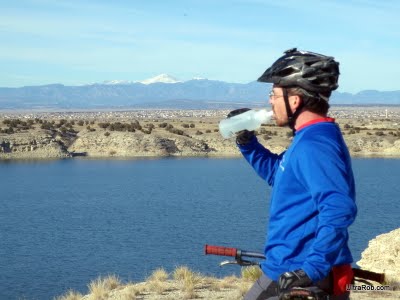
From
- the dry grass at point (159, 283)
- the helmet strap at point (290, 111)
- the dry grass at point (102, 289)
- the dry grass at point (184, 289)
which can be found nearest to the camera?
the helmet strap at point (290, 111)

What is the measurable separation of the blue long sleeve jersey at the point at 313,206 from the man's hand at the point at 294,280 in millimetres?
32

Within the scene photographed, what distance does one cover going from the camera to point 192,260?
67.7 feet

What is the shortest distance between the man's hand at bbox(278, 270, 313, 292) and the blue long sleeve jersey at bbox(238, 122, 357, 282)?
1.2 inches

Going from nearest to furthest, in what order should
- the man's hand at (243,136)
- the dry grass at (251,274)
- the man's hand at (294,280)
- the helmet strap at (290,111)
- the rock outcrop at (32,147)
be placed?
the man's hand at (294,280), the helmet strap at (290,111), the man's hand at (243,136), the dry grass at (251,274), the rock outcrop at (32,147)

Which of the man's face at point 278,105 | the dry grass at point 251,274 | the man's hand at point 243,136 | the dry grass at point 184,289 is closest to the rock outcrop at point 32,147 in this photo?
the dry grass at point 184,289

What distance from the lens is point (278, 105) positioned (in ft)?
12.1

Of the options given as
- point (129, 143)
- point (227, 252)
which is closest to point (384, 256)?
point (227, 252)

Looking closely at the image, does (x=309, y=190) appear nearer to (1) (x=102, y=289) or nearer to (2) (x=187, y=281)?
(2) (x=187, y=281)

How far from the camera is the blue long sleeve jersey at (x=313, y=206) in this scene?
10.8ft

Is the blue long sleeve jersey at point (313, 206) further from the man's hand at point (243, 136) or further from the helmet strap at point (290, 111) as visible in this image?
the man's hand at point (243, 136)

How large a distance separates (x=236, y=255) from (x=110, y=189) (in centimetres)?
3780

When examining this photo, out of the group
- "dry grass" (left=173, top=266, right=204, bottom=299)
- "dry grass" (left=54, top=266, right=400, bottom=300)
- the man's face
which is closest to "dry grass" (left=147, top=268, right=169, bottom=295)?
"dry grass" (left=54, top=266, right=400, bottom=300)

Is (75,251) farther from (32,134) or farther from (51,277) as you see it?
(32,134)

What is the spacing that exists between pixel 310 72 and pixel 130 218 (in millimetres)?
27034
